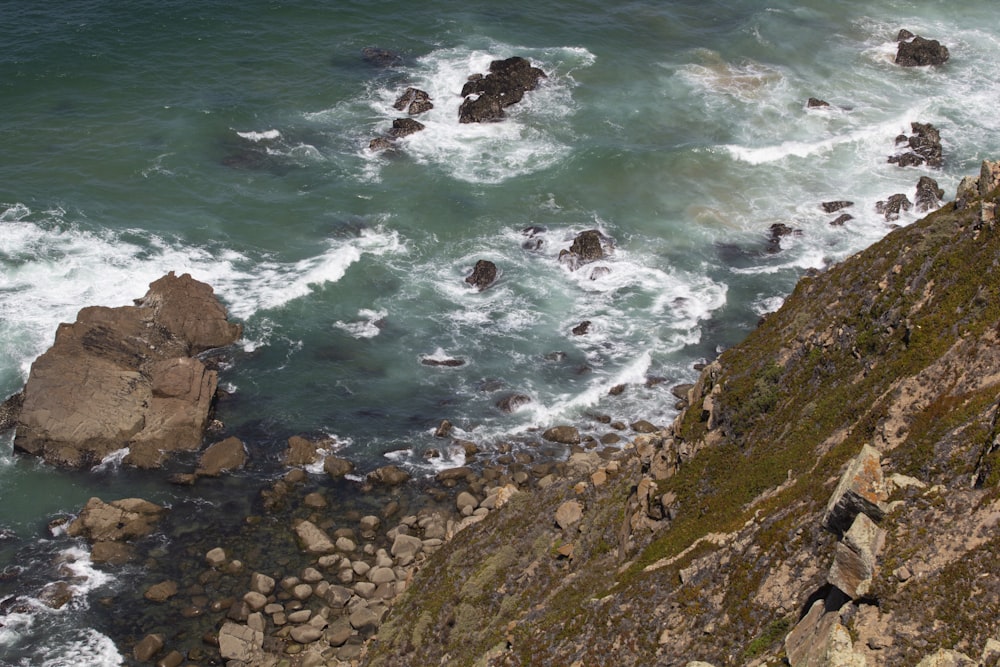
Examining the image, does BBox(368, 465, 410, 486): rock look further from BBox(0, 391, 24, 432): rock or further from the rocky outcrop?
the rocky outcrop

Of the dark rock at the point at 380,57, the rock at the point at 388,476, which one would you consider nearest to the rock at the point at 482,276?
the rock at the point at 388,476

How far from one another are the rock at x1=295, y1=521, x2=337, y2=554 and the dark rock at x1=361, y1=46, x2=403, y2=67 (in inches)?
2035

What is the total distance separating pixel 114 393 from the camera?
161 ft

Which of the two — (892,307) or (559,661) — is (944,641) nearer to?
(559,661)

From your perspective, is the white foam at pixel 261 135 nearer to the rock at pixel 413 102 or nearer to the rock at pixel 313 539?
the rock at pixel 413 102

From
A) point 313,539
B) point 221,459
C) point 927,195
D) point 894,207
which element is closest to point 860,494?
point 313,539

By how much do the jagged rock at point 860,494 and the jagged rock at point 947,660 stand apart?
11.7 ft

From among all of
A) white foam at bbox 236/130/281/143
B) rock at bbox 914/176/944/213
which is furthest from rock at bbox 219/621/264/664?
rock at bbox 914/176/944/213

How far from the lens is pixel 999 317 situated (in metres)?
22.2

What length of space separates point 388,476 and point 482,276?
57.8 ft

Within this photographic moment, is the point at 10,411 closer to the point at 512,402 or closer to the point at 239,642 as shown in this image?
the point at 239,642

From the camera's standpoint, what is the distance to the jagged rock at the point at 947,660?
15102 millimetres

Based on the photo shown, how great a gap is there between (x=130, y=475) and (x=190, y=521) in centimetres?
484

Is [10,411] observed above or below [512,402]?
below
